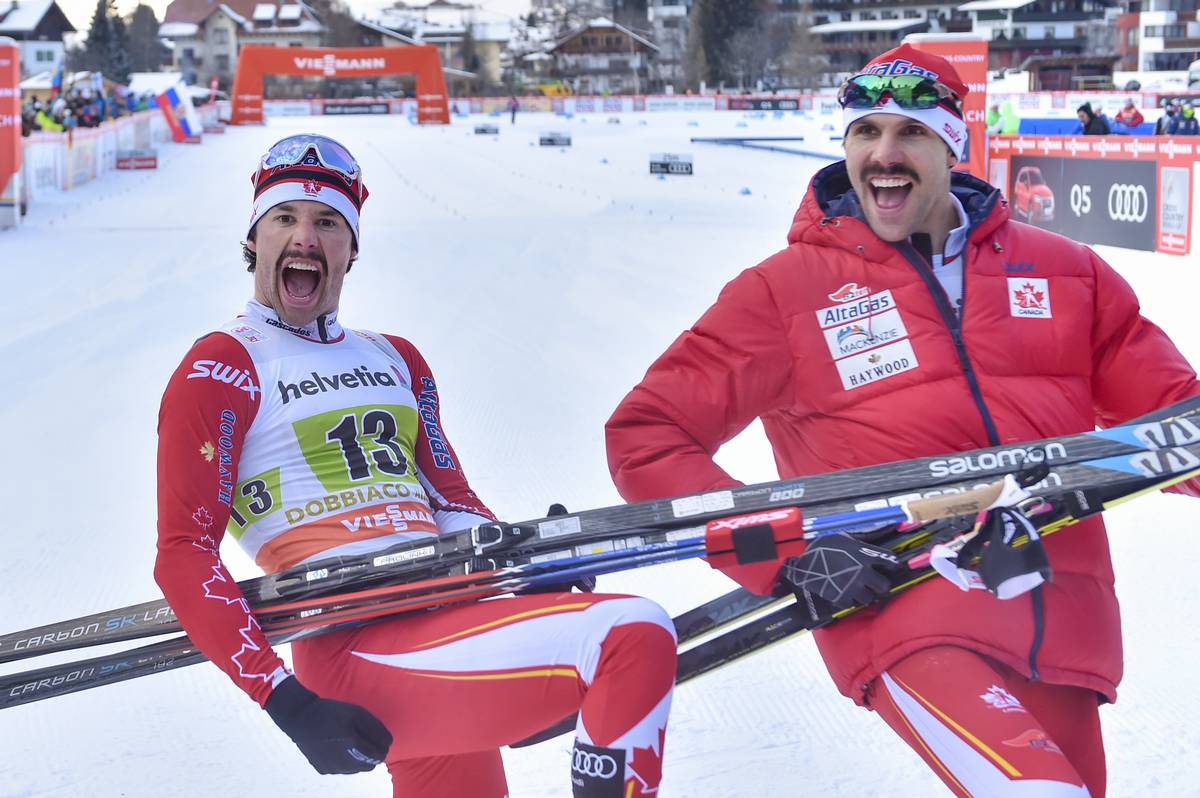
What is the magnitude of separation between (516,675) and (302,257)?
3.48 ft

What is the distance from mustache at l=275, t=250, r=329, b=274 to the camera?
2809 mm

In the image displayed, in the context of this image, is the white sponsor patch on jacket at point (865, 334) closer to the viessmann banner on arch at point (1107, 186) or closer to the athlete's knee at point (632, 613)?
the athlete's knee at point (632, 613)

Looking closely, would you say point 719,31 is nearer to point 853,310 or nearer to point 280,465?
point 853,310

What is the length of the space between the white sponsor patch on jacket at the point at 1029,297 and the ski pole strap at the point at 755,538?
67cm

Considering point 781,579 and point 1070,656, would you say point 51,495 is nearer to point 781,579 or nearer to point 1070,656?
point 781,579

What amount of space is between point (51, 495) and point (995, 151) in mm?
13264

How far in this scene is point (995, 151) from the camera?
52.8 feet

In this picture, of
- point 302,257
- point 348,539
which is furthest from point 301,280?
point 348,539

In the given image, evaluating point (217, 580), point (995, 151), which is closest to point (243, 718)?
point (217, 580)

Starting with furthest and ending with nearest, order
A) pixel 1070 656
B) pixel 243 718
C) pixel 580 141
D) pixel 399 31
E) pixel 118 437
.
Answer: pixel 399 31 → pixel 580 141 → pixel 118 437 → pixel 243 718 → pixel 1070 656

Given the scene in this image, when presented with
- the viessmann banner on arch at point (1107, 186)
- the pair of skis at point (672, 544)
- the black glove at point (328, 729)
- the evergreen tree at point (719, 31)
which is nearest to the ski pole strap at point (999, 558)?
the pair of skis at point (672, 544)

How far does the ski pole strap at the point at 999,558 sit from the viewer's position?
7.14ft

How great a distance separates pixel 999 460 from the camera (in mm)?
2406

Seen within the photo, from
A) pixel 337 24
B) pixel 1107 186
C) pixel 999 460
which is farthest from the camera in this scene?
pixel 337 24
